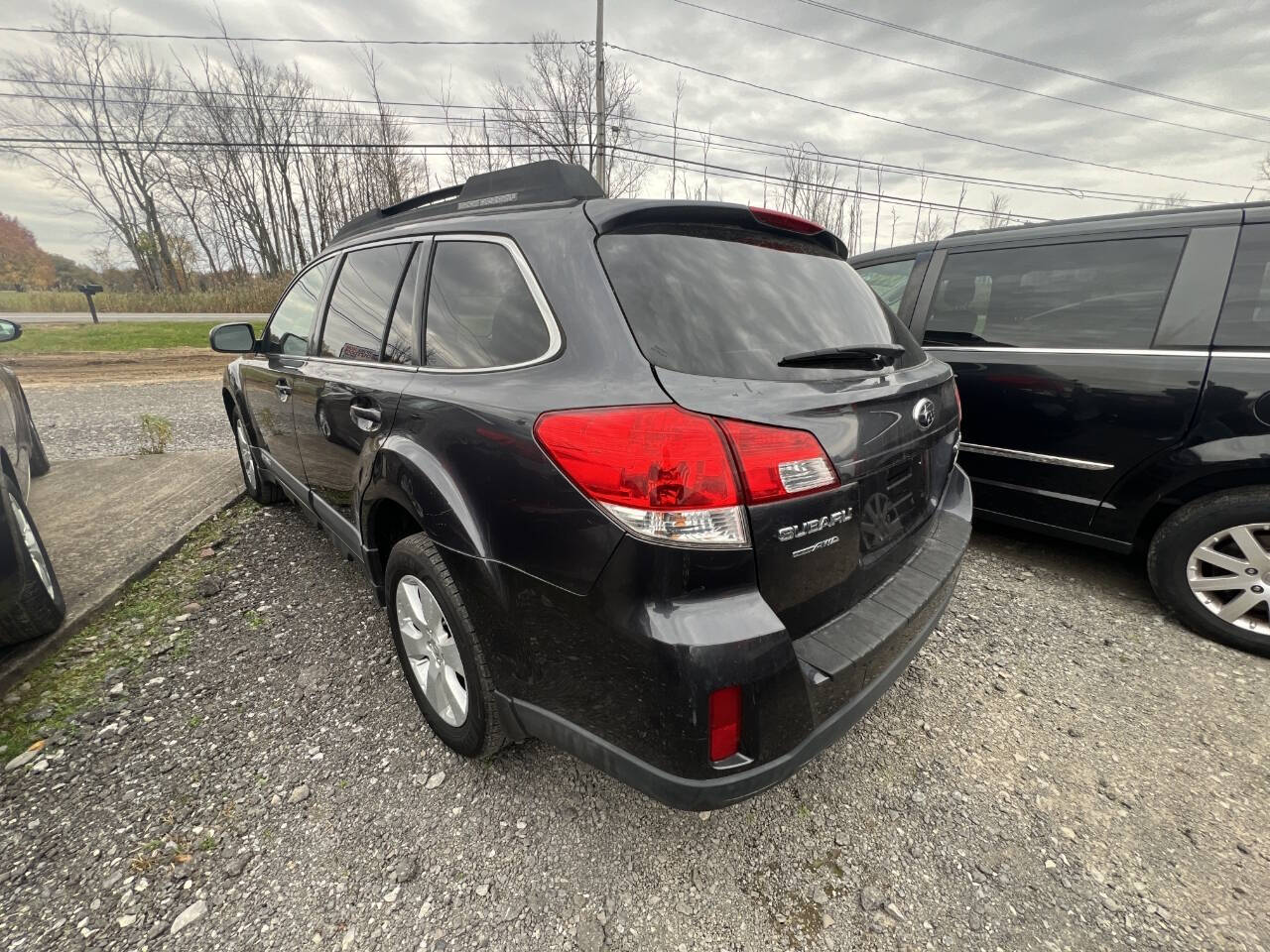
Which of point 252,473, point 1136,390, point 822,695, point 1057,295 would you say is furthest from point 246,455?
point 1136,390

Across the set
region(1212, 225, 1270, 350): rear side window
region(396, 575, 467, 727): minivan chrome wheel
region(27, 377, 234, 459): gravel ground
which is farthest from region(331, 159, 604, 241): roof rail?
region(27, 377, 234, 459): gravel ground

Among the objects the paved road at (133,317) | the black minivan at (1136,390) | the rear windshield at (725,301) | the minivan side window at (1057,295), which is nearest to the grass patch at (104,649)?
the rear windshield at (725,301)

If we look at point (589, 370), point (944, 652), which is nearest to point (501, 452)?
point (589, 370)

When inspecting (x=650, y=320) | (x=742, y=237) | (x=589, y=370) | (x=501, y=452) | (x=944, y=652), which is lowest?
(x=944, y=652)

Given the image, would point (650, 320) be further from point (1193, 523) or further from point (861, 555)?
point (1193, 523)

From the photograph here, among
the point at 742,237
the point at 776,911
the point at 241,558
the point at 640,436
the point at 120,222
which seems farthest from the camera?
the point at 120,222

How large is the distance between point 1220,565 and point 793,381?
2578 millimetres

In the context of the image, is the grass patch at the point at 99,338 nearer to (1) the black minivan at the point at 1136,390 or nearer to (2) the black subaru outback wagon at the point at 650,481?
(2) the black subaru outback wagon at the point at 650,481

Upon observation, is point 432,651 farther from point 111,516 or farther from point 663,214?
point 111,516

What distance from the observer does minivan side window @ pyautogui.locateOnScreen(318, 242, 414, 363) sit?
221 centimetres

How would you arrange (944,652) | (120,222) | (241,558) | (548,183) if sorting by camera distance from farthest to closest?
(120,222) < (241,558) < (944,652) < (548,183)

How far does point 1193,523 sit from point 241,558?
5020mm

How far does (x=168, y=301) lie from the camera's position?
2572 centimetres

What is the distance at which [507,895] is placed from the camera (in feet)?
5.05
